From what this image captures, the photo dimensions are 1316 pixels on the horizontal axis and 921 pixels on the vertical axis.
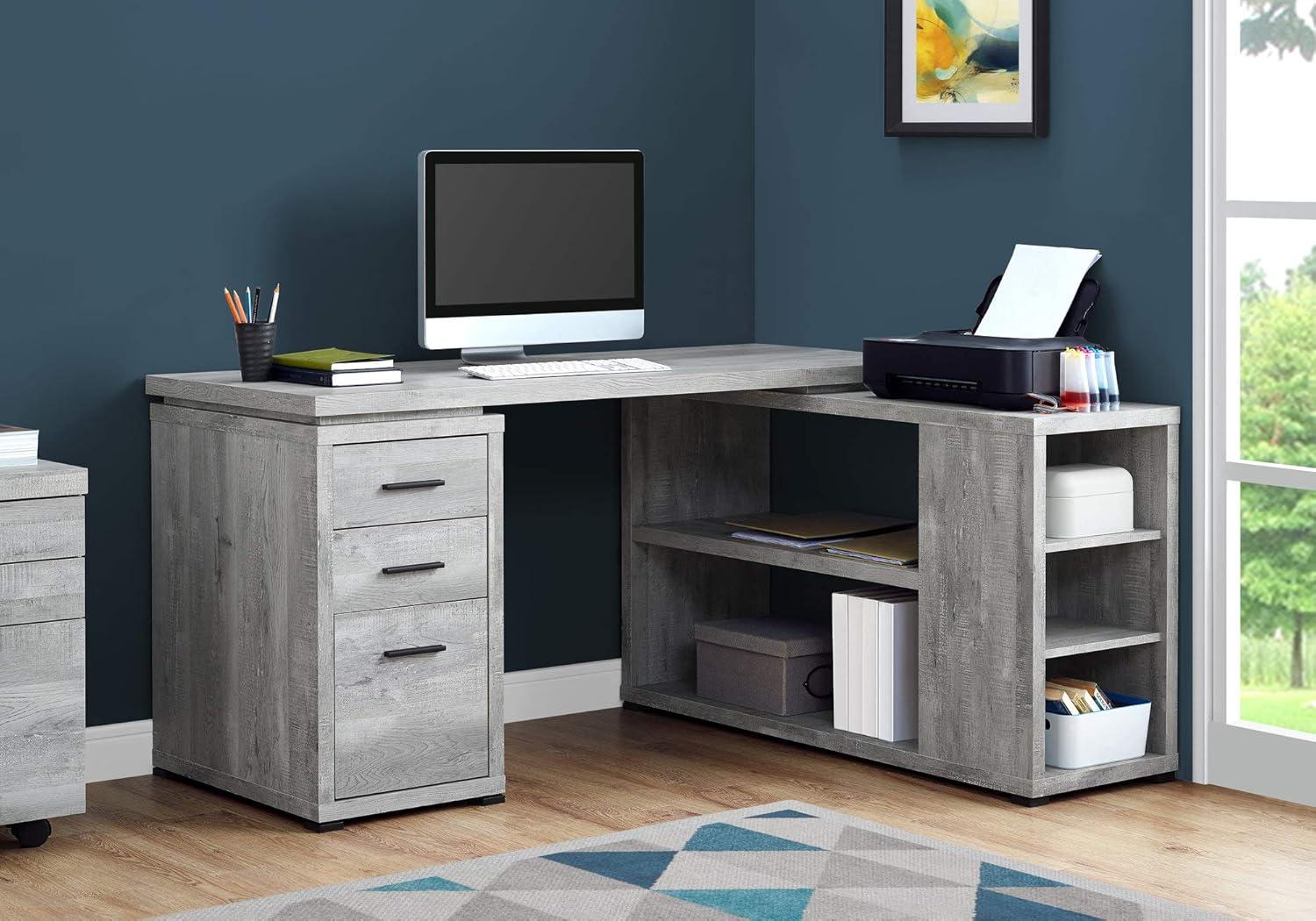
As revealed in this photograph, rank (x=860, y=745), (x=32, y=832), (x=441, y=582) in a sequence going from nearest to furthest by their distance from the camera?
(x=32, y=832) < (x=441, y=582) < (x=860, y=745)

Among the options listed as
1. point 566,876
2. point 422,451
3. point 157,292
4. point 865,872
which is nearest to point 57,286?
point 157,292

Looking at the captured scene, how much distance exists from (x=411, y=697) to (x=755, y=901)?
0.85 meters

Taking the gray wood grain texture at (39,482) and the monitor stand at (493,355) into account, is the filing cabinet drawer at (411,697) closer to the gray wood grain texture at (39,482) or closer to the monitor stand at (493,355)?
the gray wood grain texture at (39,482)

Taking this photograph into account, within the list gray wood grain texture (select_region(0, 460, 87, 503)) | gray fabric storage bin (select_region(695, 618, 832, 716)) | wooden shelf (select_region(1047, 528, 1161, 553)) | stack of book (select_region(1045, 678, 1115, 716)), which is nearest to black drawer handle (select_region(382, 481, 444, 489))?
gray wood grain texture (select_region(0, 460, 87, 503))

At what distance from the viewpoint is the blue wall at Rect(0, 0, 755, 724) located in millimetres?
3951

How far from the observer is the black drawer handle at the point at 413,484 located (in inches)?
145

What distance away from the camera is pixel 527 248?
13.9ft

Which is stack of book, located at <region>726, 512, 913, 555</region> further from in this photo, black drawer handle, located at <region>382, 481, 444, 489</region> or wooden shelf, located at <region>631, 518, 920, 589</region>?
black drawer handle, located at <region>382, 481, 444, 489</region>

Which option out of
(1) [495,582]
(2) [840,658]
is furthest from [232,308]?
(2) [840,658]

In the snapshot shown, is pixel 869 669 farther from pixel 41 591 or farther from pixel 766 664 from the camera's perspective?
pixel 41 591

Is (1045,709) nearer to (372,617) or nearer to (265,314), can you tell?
(372,617)

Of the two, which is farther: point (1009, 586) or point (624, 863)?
point (1009, 586)

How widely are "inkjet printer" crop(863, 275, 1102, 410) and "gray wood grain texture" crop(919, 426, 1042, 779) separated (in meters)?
0.08

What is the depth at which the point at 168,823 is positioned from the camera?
12.3 feet
